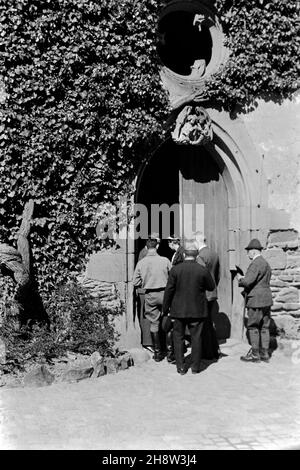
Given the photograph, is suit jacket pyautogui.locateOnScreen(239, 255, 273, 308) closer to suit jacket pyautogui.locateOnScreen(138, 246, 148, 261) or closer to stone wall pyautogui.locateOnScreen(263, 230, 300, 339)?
stone wall pyautogui.locateOnScreen(263, 230, 300, 339)

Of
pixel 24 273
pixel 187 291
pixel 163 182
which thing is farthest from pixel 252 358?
pixel 163 182

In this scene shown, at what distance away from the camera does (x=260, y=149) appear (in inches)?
382

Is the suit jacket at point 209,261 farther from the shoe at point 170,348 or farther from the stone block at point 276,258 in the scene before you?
the stone block at point 276,258

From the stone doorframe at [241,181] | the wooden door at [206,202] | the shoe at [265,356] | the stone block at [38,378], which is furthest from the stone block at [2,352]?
the stone doorframe at [241,181]

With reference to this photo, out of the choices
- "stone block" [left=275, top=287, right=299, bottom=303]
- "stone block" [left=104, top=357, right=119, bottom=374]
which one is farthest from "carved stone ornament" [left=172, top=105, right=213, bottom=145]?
"stone block" [left=104, top=357, right=119, bottom=374]

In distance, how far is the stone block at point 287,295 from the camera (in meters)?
9.67

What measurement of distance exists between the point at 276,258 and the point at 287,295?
1.92 ft

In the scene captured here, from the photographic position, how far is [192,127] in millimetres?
9375

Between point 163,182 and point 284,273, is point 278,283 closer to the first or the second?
point 284,273

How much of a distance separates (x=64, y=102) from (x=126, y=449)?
5.10m

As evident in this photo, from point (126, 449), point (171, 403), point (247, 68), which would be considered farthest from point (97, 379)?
point (247, 68)

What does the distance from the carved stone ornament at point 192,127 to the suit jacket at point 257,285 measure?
218 cm

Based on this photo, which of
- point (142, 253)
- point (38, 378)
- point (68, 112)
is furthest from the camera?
point (142, 253)

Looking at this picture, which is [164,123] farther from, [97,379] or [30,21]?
[97,379]
